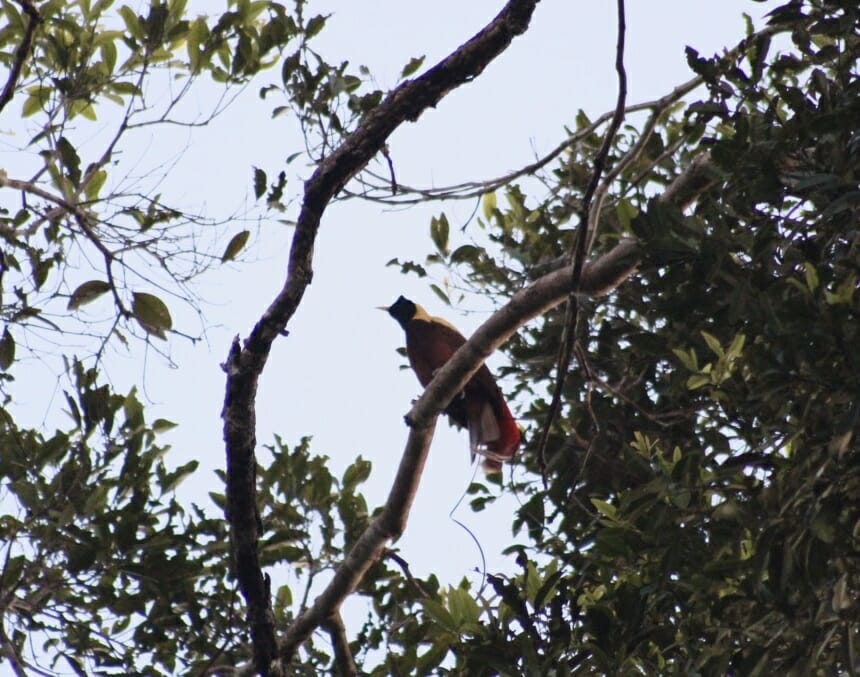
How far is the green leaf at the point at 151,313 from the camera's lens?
370 cm

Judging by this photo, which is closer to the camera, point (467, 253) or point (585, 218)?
point (585, 218)

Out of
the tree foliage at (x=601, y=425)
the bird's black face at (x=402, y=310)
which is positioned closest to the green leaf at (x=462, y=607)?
the tree foliage at (x=601, y=425)

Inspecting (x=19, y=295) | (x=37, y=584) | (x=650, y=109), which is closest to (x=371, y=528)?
(x=37, y=584)

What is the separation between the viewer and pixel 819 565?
101 inches

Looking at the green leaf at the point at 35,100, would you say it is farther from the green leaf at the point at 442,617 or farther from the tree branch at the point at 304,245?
the green leaf at the point at 442,617

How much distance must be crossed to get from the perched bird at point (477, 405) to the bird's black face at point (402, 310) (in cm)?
64

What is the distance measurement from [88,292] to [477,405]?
7.59ft

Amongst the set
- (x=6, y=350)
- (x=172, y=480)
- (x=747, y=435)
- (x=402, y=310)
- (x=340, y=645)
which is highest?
(x=402, y=310)

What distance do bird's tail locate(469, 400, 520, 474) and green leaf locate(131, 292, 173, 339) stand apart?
2.02 meters

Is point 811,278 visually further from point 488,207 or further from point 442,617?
point 488,207

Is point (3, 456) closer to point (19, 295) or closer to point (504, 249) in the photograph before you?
point (19, 295)

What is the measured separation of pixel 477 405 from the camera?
18.5ft

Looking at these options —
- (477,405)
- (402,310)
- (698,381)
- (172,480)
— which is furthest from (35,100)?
(402,310)

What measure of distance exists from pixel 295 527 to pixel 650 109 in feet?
6.50
